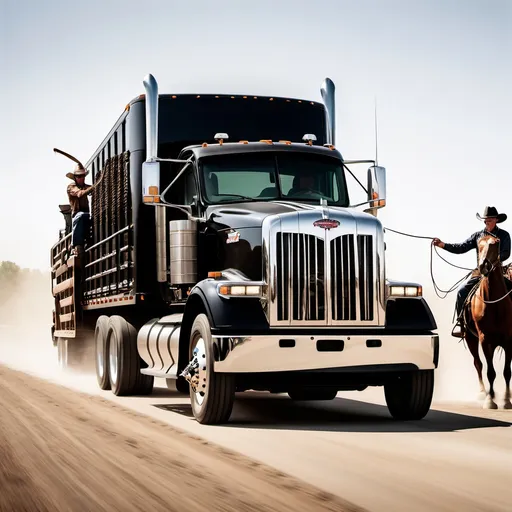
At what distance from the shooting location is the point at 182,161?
1384cm

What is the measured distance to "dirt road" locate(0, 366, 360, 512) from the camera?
680cm

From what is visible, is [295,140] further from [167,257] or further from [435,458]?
[435,458]

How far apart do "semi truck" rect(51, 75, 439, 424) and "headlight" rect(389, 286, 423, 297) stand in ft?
0.07

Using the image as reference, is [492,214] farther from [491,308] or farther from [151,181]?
[151,181]

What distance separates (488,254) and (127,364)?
5.80 meters

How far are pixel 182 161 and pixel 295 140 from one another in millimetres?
2322

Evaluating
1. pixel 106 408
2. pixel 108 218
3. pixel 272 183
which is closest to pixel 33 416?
pixel 106 408

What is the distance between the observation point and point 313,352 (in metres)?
11.6

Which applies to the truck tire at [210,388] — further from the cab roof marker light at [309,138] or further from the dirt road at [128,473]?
the cab roof marker light at [309,138]

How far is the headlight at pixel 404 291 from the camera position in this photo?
12219 mm

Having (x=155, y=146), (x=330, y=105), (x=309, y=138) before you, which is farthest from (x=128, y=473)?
(x=330, y=105)

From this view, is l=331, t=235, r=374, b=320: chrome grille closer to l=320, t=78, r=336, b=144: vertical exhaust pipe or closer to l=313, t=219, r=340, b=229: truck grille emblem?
l=313, t=219, r=340, b=229: truck grille emblem

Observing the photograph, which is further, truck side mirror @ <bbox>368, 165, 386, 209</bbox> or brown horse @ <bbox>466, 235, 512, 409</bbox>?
brown horse @ <bbox>466, 235, 512, 409</bbox>

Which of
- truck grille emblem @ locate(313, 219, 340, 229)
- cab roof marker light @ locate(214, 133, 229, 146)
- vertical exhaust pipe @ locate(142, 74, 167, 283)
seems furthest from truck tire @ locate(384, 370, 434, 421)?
cab roof marker light @ locate(214, 133, 229, 146)
